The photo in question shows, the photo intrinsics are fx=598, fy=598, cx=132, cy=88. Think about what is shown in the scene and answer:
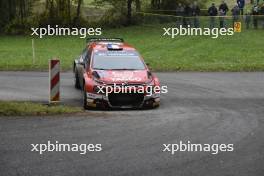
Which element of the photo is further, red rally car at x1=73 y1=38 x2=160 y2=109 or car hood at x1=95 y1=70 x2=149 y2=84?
car hood at x1=95 y1=70 x2=149 y2=84

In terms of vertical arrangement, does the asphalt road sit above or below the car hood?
below

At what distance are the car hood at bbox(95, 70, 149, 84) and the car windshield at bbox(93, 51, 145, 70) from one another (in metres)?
0.33

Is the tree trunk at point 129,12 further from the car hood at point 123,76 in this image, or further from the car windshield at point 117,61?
the car hood at point 123,76

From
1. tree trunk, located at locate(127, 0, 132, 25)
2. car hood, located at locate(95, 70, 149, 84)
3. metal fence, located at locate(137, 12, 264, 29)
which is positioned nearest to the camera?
car hood, located at locate(95, 70, 149, 84)

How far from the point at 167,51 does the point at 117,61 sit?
16.0 m

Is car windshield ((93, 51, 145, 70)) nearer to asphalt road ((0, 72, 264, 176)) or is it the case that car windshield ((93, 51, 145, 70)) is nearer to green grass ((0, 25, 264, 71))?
asphalt road ((0, 72, 264, 176))

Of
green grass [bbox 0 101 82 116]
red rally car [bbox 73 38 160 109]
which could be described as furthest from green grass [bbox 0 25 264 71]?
green grass [bbox 0 101 82 116]

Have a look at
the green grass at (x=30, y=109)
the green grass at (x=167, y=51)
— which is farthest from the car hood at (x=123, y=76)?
the green grass at (x=167, y=51)

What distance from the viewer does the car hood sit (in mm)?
15516

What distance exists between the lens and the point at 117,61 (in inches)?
665

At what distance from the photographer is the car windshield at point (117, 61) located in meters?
16.5

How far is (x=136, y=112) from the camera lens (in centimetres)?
1488

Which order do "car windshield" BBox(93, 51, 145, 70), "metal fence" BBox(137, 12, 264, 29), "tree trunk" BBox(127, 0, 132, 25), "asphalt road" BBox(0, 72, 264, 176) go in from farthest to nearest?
"tree trunk" BBox(127, 0, 132, 25)
"metal fence" BBox(137, 12, 264, 29)
"car windshield" BBox(93, 51, 145, 70)
"asphalt road" BBox(0, 72, 264, 176)

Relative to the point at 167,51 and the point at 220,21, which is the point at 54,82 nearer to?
the point at 167,51
